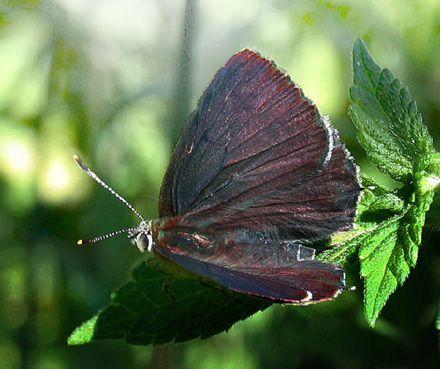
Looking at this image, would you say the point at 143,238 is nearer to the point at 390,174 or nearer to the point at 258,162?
A: the point at 258,162

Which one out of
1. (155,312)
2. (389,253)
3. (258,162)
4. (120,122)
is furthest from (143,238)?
(120,122)

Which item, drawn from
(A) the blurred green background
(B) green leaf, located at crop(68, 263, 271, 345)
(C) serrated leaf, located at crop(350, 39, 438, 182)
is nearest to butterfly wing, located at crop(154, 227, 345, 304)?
(B) green leaf, located at crop(68, 263, 271, 345)

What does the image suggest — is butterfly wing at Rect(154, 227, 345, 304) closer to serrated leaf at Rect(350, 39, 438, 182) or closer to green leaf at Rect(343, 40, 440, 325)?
green leaf at Rect(343, 40, 440, 325)

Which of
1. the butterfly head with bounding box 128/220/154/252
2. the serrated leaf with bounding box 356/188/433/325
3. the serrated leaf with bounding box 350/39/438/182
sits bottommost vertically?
the serrated leaf with bounding box 356/188/433/325

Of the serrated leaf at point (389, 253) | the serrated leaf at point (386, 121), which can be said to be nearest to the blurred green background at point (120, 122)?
the serrated leaf at point (386, 121)

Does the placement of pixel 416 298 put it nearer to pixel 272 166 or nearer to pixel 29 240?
pixel 272 166

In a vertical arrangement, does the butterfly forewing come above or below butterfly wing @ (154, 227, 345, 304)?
above
